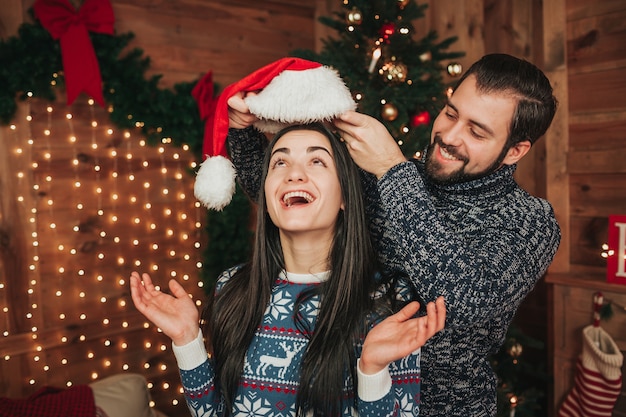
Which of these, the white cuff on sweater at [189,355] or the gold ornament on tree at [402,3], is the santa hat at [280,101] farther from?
the gold ornament on tree at [402,3]

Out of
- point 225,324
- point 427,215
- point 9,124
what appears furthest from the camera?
point 9,124

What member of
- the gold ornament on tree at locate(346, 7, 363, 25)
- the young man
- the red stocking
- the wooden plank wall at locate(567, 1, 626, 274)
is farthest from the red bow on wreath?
the red stocking

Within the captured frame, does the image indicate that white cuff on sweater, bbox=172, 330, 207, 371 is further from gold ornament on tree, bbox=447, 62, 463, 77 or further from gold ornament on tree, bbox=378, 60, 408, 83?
gold ornament on tree, bbox=447, 62, 463, 77

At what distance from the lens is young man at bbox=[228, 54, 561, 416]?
133 centimetres

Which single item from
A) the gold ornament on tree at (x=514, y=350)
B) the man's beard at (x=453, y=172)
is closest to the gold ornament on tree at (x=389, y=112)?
the man's beard at (x=453, y=172)

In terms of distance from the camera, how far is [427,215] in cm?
134

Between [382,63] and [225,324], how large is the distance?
1615 mm

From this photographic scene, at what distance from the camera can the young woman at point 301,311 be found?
4.63 feet

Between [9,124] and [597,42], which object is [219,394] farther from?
[597,42]

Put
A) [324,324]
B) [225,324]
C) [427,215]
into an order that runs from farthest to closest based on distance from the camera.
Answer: [225,324] → [324,324] → [427,215]

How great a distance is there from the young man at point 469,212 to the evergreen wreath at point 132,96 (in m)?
1.62

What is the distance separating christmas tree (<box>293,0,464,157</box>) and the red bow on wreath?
41.0 inches

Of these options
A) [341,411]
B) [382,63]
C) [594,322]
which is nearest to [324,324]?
[341,411]

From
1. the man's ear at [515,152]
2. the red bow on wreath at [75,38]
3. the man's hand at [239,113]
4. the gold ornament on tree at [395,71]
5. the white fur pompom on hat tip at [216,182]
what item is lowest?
the white fur pompom on hat tip at [216,182]
